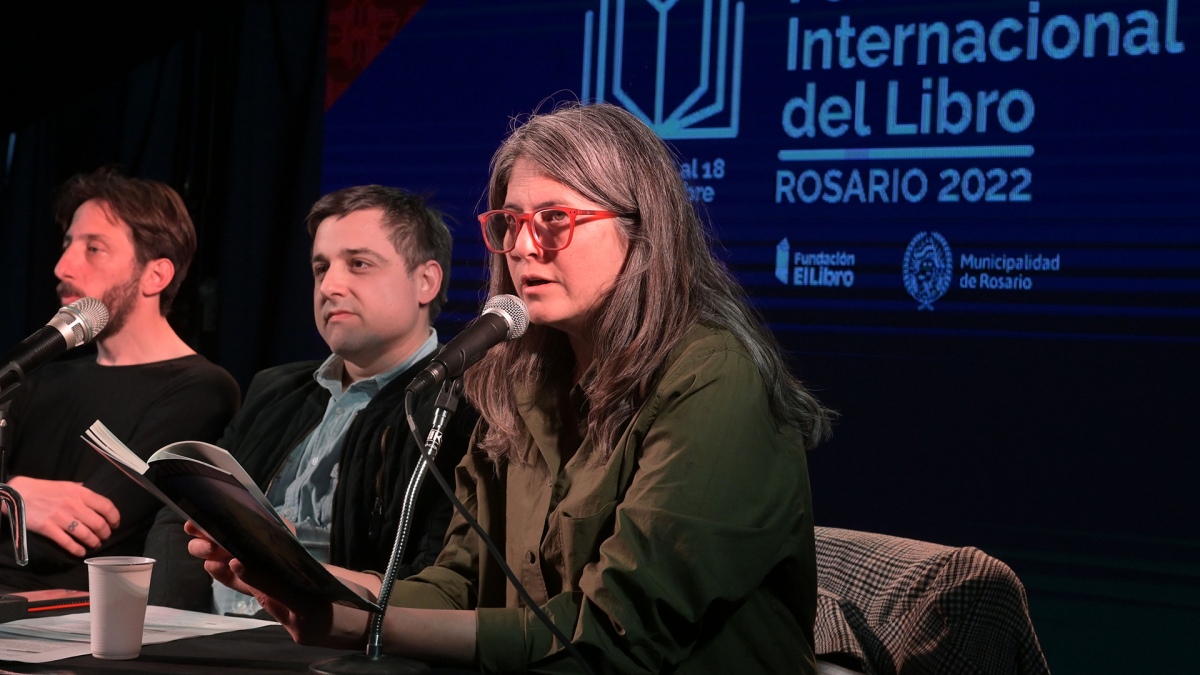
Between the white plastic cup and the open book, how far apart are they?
20 cm

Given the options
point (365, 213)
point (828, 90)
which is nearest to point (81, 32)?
point (365, 213)

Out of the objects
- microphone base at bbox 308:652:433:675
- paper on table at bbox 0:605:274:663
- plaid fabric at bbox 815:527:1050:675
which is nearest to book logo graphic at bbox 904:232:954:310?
plaid fabric at bbox 815:527:1050:675

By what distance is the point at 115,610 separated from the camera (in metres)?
1.56

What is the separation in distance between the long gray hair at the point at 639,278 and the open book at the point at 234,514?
0.47m

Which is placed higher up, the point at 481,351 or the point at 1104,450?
the point at 481,351

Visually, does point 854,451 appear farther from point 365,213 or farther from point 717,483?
point 717,483

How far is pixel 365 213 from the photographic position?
273 cm

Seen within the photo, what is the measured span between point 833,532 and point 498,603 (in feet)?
1.97

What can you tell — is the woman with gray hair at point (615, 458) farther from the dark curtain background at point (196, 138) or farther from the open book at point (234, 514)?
the dark curtain background at point (196, 138)

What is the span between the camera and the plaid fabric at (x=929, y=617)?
72.2 inches

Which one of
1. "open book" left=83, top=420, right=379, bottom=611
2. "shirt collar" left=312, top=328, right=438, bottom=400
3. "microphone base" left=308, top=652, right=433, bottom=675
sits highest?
"shirt collar" left=312, top=328, right=438, bottom=400

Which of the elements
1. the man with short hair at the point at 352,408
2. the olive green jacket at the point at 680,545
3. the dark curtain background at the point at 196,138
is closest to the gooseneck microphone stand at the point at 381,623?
the olive green jacket at the point at 680,545

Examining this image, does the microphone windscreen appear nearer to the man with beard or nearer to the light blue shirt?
the light blue shirt

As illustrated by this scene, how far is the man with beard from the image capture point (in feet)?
8.98
